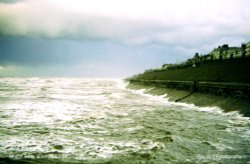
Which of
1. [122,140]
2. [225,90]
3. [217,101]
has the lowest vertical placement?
[122,140]

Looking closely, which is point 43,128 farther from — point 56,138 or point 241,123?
point 241,123

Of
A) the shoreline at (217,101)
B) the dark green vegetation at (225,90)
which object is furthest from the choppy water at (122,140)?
the dark green vegetation at (225,90)

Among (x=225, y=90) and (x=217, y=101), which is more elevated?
(x=225, y=90)

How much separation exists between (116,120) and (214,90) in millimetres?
11380

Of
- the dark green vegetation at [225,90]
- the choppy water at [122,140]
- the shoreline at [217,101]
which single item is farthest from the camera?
the dark green vegetation at [225,90]

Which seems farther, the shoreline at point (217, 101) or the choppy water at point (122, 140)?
the shoreline at point (217, 101)

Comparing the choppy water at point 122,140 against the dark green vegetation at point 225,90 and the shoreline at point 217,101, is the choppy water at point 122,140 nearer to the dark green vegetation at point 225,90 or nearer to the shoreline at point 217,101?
the shoreline at point 217,101

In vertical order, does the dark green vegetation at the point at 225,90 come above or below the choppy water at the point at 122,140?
above

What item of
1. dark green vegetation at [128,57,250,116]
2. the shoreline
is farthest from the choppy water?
dark green vegetation at [128,57,250,116]

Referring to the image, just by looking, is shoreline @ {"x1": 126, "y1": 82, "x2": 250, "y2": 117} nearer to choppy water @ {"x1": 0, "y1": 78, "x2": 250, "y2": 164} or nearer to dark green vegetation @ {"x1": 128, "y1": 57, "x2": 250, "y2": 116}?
dark green vegetation @ {"x1": 128, "y1": 57, "x2": 250, "y2": 116}

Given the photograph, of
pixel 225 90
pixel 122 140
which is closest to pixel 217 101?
pixel 225 90

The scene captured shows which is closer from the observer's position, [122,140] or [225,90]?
[122,140]

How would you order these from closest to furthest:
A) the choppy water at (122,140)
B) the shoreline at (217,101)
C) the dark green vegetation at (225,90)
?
Answer: the choppy water at (122,140) → the shoreline at (217,101) → the dark green vegetation at (225,90)

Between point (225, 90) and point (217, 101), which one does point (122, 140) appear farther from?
point (225, 90)
